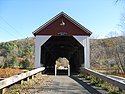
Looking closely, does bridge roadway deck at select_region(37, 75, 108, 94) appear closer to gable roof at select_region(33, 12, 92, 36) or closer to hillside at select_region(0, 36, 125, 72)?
gable roof at select_region(33, 12, 92, 36)

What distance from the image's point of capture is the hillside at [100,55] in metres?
35.9

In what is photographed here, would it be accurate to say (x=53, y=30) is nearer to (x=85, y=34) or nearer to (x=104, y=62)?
(x=85, y=34)

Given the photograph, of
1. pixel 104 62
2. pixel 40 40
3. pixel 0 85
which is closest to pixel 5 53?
pixel 104 62

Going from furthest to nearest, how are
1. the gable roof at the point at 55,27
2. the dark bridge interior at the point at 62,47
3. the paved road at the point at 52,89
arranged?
the dark bridge interior at the point at 62,47 < the gable roof at the point at 55,27 < the paved road at the point at 52,89

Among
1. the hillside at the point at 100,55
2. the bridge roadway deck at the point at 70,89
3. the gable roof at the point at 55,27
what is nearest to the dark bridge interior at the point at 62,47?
the gable roof at the point at 55,27

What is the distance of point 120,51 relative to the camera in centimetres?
3631

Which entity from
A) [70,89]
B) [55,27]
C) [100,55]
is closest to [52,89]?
[70,89]

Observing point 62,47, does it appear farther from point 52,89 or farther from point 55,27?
point 52,89

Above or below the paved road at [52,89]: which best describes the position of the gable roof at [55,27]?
above

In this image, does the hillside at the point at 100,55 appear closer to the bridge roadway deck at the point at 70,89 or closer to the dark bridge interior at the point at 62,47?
the dark bridge interior at the point at 62,47

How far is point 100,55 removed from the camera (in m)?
58.5

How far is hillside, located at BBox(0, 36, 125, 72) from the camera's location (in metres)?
35.9

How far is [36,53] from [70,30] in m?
3.33

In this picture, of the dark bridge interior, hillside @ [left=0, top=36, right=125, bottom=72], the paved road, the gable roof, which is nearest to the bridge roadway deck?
the paved road
